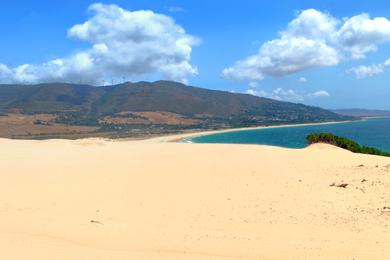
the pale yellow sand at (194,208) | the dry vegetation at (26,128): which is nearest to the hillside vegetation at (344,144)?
the pale yellow sand at (194,208)

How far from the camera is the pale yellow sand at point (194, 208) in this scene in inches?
346

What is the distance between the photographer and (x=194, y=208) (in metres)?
13.4

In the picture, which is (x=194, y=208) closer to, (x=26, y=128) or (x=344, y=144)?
(x=344, y=144)

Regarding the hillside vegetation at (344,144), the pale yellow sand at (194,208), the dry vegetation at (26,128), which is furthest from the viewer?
the dry vegetation at (26,128)

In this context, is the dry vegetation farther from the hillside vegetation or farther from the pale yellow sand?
the pale yellow sand

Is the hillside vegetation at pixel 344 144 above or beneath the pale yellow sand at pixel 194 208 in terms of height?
above

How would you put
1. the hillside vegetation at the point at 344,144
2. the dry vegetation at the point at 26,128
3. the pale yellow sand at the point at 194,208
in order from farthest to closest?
the dry vegetation at the point at 26,128
the hillside vegetation at the point at 344,144
the pale yellow sand at the point at 194,208

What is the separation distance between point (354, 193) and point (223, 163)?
8.37 metres

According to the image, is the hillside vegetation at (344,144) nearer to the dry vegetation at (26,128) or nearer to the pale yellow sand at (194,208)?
the pale yellow sand at (194,208)

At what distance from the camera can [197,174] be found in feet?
Result: 63.0

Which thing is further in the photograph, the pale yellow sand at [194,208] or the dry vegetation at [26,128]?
the dry vegetation at [26,128]

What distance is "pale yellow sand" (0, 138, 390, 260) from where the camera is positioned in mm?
8781

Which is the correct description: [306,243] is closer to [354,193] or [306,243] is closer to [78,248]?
[78,248]

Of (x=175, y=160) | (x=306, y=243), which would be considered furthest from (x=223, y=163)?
(x=306, y=243)
